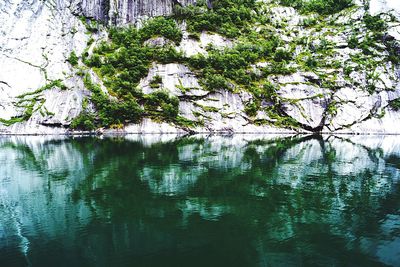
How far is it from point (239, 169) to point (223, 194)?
27.4 feet

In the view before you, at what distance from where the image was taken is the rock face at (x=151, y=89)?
2707 inches


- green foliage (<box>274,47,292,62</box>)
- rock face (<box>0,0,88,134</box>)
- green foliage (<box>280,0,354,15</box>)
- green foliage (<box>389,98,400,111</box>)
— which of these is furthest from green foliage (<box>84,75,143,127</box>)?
green foliage (<box>280,0,354,15</box>)

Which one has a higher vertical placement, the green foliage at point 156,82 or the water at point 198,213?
the green foliage at point 156,82

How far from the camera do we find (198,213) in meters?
16.9

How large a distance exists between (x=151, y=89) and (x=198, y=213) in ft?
193

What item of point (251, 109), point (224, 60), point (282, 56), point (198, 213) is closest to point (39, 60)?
point (224, 60)

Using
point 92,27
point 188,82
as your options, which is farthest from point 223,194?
point 92,27

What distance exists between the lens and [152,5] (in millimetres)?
88625

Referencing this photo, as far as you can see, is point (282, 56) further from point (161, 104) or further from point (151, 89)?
point (151, 89)

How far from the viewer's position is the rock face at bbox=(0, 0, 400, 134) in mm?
68750

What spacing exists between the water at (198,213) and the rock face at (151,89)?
130 feet

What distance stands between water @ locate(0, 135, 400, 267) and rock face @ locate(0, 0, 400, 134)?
130ft

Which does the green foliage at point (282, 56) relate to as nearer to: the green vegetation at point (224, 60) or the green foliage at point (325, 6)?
the green vegetation at point (224, 60)

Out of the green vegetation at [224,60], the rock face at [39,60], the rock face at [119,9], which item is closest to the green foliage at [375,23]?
the green vegetation at [224,60]
